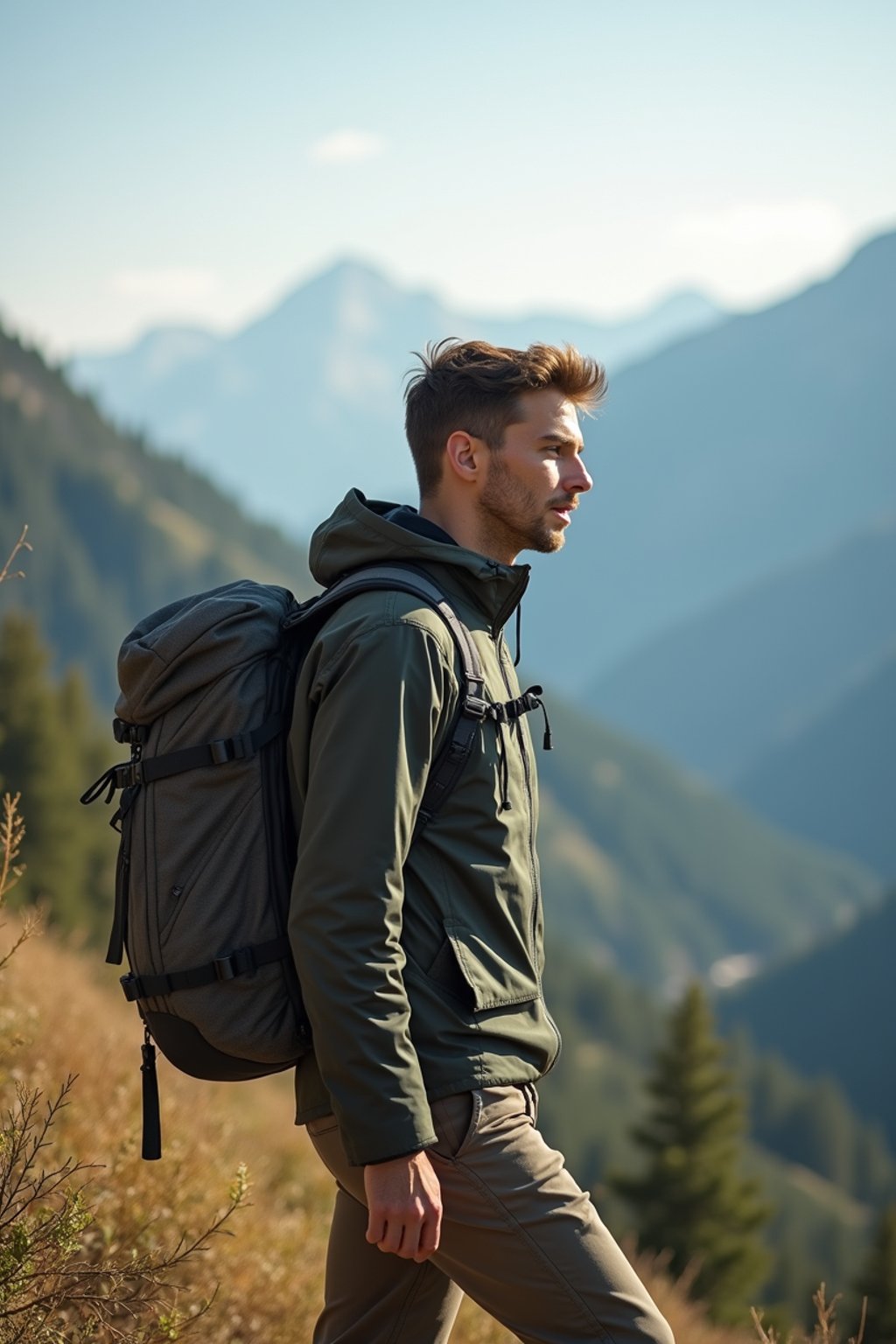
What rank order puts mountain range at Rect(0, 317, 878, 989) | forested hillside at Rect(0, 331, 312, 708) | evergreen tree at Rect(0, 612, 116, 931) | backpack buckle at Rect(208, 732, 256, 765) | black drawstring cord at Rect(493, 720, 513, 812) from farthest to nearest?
1. mountain range at Rect(0, 317, 878, 989)
2. forested hillside at Rect(0, 331, 312, 708)
3. evergreen tree at Rect(0, 612, 116, 931)
4. black drawstring cord at Rect(493, 720, 513, 812)
5. backpack buckle at Rect(208, 732, 256, 765)

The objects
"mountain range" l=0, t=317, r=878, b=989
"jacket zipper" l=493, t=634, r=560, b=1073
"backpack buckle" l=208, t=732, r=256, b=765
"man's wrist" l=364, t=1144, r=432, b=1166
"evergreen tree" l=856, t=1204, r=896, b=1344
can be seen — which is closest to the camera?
"man's wrist" l=364, t=1144, r=432, b=1166

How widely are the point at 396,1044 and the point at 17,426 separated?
605 feet

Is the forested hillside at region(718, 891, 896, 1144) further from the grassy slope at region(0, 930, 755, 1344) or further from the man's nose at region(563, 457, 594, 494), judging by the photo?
the man's nose at region(563, 457, 594, 494)

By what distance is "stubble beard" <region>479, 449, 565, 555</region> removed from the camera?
3395 millimetres

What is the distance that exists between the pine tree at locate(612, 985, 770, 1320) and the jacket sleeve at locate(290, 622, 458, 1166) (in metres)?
35.4

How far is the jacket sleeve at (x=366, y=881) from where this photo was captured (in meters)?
2.79

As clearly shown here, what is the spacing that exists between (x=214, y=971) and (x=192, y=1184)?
255cm

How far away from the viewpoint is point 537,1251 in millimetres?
2939

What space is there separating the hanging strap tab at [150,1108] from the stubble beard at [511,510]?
4.74 ft

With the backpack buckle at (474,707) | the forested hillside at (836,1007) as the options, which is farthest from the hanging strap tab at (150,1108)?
the forested hillside at (836,1007)

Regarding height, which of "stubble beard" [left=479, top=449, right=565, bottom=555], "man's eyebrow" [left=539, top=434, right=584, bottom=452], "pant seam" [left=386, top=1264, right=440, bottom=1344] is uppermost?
"man's eyebrow" [left=539, top=434, right=584, bottom=452]

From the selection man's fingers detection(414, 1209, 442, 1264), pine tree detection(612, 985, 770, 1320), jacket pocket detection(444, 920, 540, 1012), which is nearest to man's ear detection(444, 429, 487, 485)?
jacket pocket detection(444, 920, 540, 1012)

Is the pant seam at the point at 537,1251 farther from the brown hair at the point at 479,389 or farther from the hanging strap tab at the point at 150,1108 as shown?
the brown hair at the point at 479,389

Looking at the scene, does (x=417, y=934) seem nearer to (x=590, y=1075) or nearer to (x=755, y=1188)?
(x=755, y=1188)
